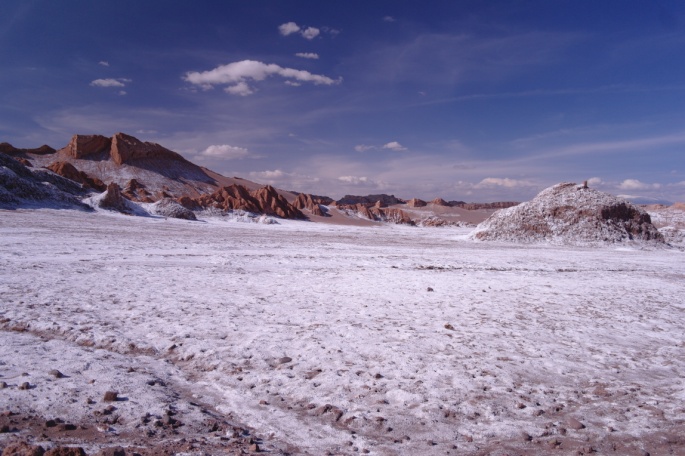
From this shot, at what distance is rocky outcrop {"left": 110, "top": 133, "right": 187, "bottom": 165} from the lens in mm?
69562

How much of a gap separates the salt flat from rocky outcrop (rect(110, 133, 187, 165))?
67301 millimetres

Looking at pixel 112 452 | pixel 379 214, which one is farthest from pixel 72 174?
pixel 112 452

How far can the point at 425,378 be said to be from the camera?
4.53 metres

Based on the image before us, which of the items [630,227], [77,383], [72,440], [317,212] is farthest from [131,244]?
[317,212]

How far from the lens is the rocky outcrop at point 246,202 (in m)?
54.5

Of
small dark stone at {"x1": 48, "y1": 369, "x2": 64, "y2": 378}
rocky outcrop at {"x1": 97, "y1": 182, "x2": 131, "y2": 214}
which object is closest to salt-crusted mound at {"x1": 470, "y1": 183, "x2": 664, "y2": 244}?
rocky outcrop at {"x1": 97, "y1": 182, "x2": 131, "y2": 214}

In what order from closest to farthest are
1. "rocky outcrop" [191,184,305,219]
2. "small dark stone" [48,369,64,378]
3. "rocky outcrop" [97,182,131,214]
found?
"small dark stone" [48,369,64,378] < "rocky outcrop" [97,182,131,214] < "rocky outcrop" [191,184,305,219]

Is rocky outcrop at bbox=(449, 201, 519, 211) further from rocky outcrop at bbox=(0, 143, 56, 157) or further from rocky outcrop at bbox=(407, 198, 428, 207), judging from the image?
rocky outcrop at bbox=(0, 143, 56, 157)

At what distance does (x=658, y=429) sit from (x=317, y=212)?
75741 mm

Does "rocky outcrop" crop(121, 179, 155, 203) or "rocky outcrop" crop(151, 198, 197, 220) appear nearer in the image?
"rocky outcrop" crop(151, 198, 197, 220)

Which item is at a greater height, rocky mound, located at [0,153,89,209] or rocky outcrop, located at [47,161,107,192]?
rocky outcrop, located at [47,161,107,192]

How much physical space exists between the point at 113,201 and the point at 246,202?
27.5 metres

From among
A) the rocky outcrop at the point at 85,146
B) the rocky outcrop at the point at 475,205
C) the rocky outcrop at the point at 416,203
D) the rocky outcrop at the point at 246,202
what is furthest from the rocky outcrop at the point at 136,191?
the rocky outcrop at the point at 475,205

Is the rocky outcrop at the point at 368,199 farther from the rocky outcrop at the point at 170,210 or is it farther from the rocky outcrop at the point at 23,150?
the rocky outcrop at the point at 170,210
